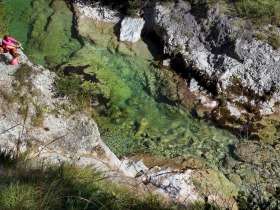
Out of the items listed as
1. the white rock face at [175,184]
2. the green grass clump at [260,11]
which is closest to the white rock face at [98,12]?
the green grass clump at [260,11]

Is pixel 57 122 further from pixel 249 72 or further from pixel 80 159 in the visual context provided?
pixel 249 72

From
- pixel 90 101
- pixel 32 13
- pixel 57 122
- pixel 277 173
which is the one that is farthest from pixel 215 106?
pixel 32 13

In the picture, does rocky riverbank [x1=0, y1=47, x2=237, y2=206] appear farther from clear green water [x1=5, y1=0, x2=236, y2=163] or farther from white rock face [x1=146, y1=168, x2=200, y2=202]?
clear green water [x1=5, y1=0, x2=236, y2=163]

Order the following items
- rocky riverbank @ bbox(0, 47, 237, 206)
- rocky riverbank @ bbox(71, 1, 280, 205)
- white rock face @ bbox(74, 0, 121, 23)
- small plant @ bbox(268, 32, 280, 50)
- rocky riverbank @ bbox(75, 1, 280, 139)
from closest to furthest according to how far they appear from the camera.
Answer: rocky riverbank @ bbox(0, 47, 237, 206) → rocky riverbank @ bbox(71, 1, 280, 205) → rocky riverbank @ bbox(75, 1, 280, 139) → small plant @ bbox(268, 32, 280, 50) → white rock face @ bbox(74, 0, 121, 23)

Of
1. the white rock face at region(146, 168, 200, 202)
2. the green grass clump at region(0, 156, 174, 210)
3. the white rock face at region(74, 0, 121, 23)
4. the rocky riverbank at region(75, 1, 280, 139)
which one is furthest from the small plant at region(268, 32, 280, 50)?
the green grass clump at region(0, 156, 174, 210)

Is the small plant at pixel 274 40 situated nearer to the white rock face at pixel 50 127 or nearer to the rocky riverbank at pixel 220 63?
the rocky riverbank at pixel 220 63

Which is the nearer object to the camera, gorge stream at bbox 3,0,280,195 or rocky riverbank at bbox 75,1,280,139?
gorge stream at bbox 3,0,280,195

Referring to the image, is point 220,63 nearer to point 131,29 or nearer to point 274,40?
point 274,40
